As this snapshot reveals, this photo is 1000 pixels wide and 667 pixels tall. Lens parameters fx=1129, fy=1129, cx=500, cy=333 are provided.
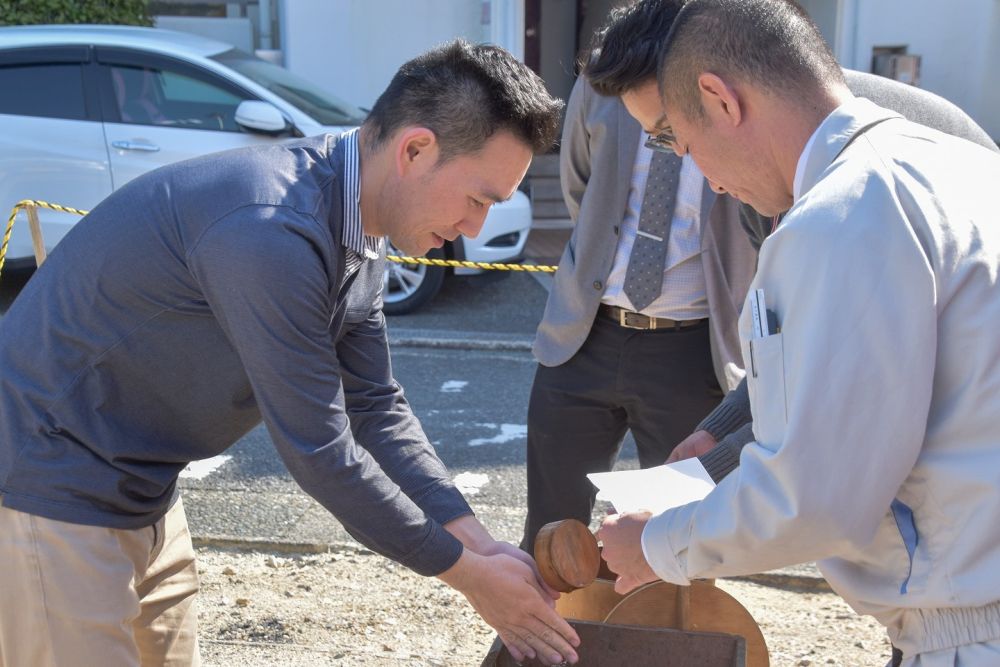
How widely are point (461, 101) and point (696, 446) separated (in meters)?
1.12

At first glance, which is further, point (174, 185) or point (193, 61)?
point (193, 61)

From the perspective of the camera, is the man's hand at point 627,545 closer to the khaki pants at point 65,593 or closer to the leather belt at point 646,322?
the khaki pants at point 65,593

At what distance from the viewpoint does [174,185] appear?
85.4 inches

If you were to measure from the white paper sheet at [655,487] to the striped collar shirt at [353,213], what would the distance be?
0.64 metres

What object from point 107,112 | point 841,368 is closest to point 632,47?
point 841,368

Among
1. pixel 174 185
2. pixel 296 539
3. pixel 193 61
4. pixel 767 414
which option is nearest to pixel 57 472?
pixel 174 185

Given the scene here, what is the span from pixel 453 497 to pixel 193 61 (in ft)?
20.1

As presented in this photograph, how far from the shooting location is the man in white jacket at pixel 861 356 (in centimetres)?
147

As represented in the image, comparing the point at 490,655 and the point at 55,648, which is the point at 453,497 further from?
the point at 55,648

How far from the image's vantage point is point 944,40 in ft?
35.6

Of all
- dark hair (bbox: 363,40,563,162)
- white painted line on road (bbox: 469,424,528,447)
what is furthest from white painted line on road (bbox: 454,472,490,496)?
dark hair (bbox: 363,40,563,162)

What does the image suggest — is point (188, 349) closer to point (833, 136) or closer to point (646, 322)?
point (833, 136)

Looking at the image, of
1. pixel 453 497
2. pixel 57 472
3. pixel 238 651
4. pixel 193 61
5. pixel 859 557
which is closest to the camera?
pixel 859 557

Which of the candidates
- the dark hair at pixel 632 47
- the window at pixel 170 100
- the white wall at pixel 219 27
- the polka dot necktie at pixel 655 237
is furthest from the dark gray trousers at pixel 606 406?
the white wall at pixel 219 27
